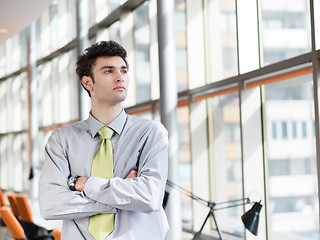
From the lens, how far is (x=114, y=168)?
6.15 ft

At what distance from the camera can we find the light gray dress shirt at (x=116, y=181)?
70.9 inches

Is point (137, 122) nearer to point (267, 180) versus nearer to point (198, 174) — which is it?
point (267, 180)

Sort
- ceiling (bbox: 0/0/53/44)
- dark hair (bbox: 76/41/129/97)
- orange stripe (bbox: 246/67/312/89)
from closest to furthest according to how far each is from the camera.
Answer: dark hair (bbox: 76/41/129/97)
orange stripe (bbox: 246/67/312/89)
ceiling (bbox: 0/0/53/44)

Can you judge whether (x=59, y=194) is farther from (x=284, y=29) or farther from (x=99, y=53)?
(x=284, y=29)

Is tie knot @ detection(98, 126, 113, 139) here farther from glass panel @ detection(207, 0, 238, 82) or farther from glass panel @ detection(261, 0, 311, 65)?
glass panel @ detection(207, 0, 238, 82)

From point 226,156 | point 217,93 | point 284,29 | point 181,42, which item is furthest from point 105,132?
point 181,42

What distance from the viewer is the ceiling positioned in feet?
25.9

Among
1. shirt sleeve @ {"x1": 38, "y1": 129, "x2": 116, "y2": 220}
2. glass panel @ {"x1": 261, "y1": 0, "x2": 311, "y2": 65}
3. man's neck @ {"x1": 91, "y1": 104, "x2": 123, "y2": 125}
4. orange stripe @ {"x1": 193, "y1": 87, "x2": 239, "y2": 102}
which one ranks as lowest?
shirt sleeve @ {"x1": 38, "y1": 129, "x2": 116, "y2": 220}

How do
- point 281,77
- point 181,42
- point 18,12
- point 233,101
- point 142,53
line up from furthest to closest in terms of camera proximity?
point 18,12 < point 142,53 < point 181,42 < point 233,101 < point 281,77

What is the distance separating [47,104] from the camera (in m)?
12.3

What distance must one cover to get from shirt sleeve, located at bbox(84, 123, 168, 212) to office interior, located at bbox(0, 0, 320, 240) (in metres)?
Answer: 1.99

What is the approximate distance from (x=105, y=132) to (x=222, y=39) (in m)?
3.80

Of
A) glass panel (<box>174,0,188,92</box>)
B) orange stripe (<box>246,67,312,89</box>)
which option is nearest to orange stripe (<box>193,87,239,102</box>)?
orange stripe (<box>246,67,312,89</box>)

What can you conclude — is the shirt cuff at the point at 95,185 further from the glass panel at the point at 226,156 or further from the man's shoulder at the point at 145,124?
the glass panel at the point at 226,156
